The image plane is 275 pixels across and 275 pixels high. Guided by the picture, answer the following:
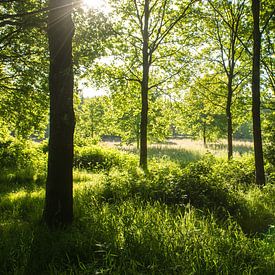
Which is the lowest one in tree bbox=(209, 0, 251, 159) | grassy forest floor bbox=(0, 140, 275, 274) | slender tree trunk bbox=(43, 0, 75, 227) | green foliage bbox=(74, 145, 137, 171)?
Result: grassy forest floor bbox=(0, 140, 275, 274)

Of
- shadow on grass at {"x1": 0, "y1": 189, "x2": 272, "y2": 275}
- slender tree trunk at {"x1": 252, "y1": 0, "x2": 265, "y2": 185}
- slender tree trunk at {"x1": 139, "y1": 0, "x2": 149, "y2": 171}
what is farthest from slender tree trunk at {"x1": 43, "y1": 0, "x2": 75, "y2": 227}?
slender tree trunk at {"x1": 139, "y1": 0, "x2": 149, "y2": 171}

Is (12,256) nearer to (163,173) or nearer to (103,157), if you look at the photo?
(163,173)

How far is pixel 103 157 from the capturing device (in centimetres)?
1784

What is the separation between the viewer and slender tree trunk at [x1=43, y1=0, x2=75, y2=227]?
16.5 ft

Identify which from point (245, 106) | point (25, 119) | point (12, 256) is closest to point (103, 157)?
point (25, 119)

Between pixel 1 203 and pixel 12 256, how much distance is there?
3.76 m

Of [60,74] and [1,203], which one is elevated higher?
[60,74]

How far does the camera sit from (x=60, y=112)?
5020mm

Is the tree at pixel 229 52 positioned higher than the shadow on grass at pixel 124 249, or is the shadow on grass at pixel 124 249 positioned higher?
the tree at pixel 229 52

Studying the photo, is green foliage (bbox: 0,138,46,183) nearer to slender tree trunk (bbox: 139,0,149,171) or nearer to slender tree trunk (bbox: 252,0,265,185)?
slender tree trunk (bbox: 139,0,149,171)

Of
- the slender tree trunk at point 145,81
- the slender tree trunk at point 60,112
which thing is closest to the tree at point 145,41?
the slender tree trunk at point 145,81

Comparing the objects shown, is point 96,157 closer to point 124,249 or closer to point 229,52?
point 229,52

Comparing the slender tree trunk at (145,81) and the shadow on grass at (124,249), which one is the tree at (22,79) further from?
the shadow on grass at (124,249)

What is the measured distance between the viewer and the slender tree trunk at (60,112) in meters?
5.02
